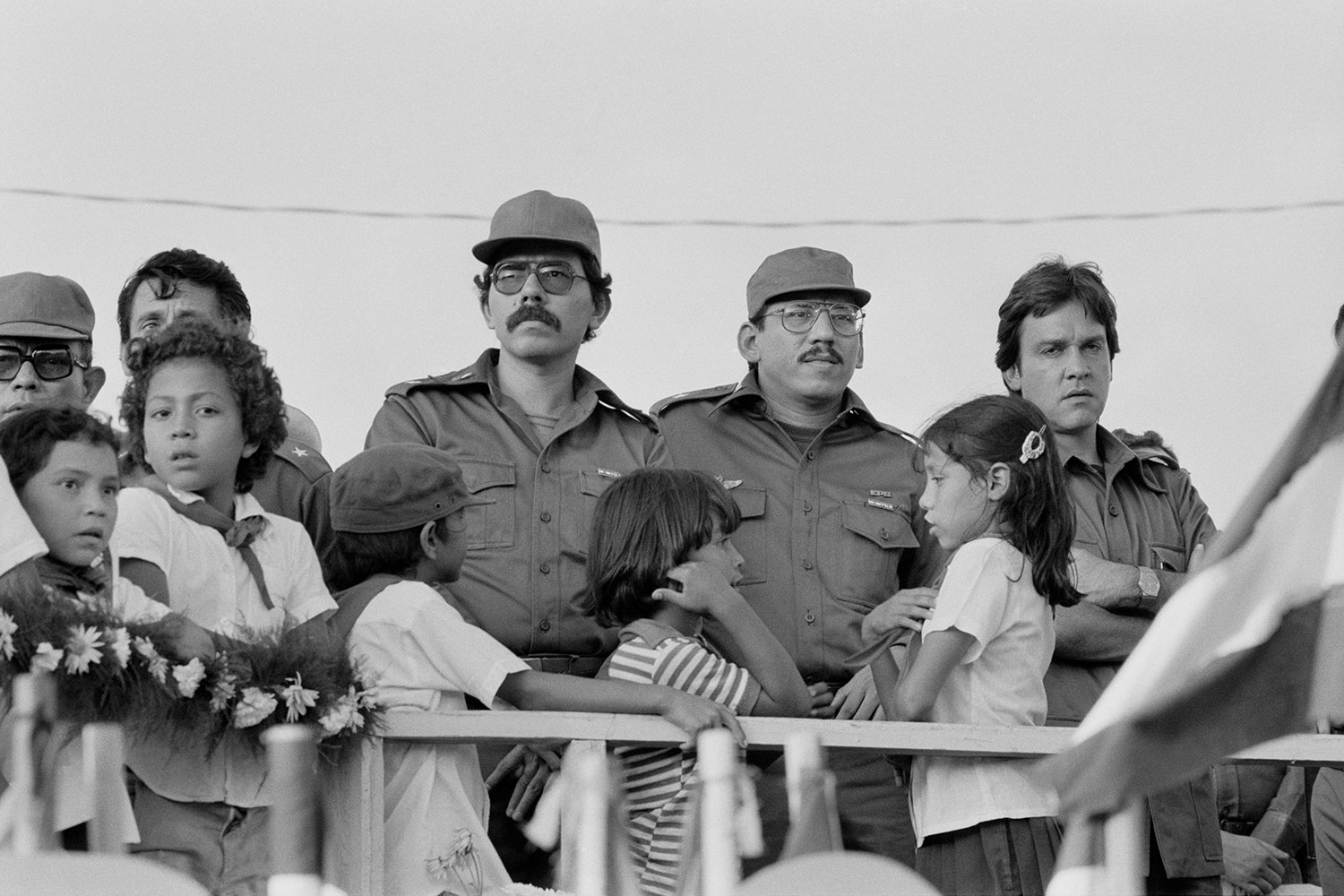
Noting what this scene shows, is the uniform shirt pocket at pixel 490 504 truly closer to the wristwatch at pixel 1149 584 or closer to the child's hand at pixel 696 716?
the child's hand at pixel 696 716

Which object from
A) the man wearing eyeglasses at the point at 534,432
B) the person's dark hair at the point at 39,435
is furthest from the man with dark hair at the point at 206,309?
the person's dark hair at the point at 39,435

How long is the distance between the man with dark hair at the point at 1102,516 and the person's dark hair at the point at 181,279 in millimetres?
2421

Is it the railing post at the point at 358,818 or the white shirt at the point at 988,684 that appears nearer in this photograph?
the railing post at the point at 358,818

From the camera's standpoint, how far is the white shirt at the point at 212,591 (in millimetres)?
4531

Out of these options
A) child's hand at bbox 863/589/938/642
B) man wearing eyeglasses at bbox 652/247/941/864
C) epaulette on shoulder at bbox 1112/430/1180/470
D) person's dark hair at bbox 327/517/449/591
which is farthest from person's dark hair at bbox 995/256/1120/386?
person's dark hair at bbox 327/517/449/591

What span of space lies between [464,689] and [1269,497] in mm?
2309

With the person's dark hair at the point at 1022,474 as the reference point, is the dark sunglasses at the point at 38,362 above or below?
above

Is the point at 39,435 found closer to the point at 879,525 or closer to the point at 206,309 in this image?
the point at 206,309

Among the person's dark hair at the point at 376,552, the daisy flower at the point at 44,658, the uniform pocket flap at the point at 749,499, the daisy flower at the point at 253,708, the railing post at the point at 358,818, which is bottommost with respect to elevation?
the railing post at the point at 358,818

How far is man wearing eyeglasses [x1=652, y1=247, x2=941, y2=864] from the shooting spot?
5820 millimetres

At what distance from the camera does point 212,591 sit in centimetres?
494

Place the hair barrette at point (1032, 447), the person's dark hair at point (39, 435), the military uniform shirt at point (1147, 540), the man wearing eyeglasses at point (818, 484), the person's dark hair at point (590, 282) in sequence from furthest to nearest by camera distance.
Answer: the person's dark hair at point (590, 282), the man wearing eyeglasses at point (818, 484), the military uniform shirt at point (1147, 540), the hair barrette at point (1032, 447), the person's dark hair at point (39, 435)

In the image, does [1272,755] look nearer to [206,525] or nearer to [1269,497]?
[1269,497]

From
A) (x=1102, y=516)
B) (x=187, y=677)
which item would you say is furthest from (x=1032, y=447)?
(x=187, y=677)
